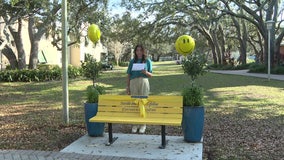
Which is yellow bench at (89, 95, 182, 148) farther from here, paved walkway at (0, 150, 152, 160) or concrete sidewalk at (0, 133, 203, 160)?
paved walkway at (0, 150, 152, 160)

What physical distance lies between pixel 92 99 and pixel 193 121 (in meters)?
1.90

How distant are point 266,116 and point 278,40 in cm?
2058

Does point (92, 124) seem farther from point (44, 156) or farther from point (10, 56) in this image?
point (10, 56)

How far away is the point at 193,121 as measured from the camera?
581 centimetres

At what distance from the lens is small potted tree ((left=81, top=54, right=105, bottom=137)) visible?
6.28 m

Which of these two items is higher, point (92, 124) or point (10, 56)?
point (10, 56)

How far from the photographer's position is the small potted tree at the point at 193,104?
581 cm

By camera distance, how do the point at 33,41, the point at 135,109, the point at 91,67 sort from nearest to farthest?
the point at 135,109 < the point at 91,67 < the point at 33,41

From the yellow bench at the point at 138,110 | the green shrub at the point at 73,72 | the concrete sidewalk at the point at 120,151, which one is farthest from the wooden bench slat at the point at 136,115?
the green shrub at the point at 73,72

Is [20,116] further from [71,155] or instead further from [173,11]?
[173,11]

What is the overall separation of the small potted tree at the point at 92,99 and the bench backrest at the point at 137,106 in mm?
284

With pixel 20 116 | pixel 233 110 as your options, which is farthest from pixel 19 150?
pixel 233 110

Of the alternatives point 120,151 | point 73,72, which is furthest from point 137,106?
point 73,72

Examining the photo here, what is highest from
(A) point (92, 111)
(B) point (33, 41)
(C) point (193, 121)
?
(B) point (33, 41)
